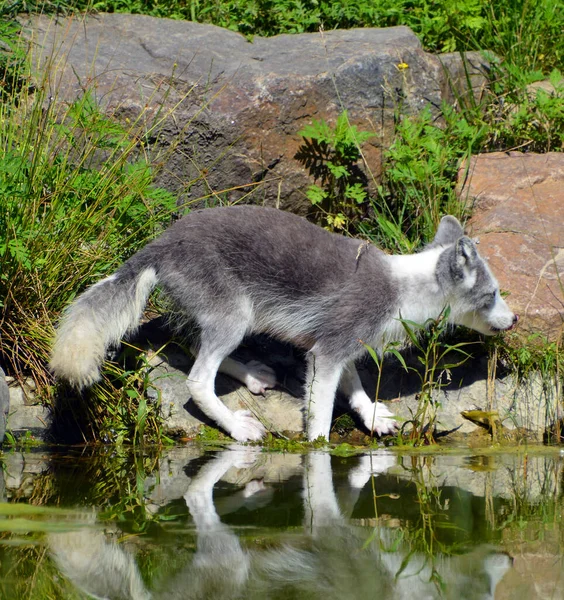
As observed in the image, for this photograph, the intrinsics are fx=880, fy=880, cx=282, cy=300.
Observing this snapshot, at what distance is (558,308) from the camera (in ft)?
19.1

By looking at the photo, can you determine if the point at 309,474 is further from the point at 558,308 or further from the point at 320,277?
the point at 558,308

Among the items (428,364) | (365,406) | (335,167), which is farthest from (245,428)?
(335,167)

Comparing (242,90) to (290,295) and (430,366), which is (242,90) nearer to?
(290,295)

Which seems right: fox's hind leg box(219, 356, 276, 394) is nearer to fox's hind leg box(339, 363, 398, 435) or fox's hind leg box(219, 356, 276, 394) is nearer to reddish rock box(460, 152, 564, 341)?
fox's hind leg box(339, 363, 398, 435)

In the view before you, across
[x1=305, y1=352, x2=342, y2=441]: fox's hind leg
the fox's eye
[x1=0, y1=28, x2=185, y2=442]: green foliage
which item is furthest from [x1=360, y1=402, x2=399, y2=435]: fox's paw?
[x1=0, y1=28, x2=185, y2=442]: green foliage

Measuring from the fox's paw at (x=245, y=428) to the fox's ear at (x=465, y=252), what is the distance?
5.20ft

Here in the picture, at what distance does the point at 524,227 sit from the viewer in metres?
6.40

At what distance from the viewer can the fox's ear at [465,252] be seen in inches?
211

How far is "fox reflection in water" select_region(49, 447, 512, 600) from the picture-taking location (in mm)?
3027

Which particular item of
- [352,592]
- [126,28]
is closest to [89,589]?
[352,592]

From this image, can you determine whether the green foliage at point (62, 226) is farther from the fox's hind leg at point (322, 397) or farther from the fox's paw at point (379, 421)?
the fox's paw at point (379, 421)

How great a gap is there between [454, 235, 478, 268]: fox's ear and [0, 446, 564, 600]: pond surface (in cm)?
126

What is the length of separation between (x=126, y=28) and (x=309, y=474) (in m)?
4.89

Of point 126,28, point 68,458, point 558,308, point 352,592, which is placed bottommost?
point 68,458
